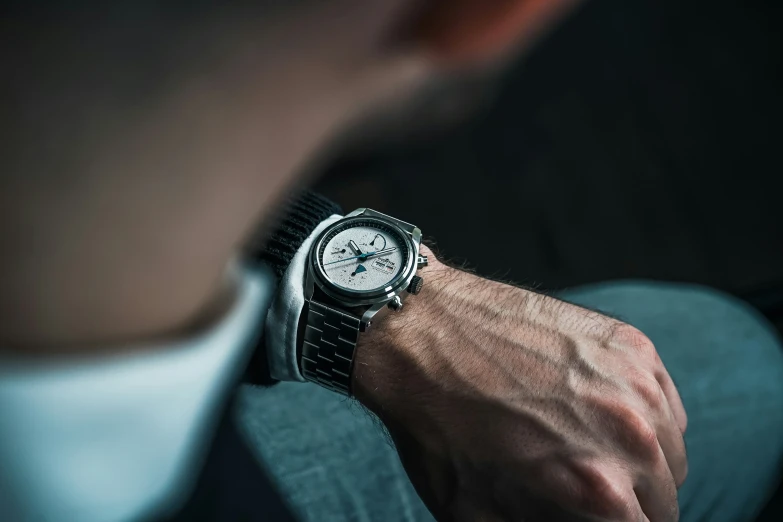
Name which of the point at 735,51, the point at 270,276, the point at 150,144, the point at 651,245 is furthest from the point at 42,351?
the point at 735,51

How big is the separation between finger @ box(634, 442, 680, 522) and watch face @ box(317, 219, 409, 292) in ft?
0.94

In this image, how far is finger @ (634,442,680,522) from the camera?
0.58 m

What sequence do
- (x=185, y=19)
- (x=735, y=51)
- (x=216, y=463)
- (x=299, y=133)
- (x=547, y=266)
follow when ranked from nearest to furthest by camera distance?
(x=185, y=19) → (x=299, y=133) → (x=216, y=463) → (x=547, y=266) → (x=735, y=51)

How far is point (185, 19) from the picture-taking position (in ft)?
0.88

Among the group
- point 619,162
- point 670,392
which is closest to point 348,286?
point 670,392

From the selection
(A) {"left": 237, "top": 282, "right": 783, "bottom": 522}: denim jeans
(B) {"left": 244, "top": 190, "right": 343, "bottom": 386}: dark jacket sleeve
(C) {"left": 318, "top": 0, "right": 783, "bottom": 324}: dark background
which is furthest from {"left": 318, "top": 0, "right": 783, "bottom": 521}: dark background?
(B) {"left": 244, "top": 190, "right": 343, "bottom": 386}: dark jacket sleeve

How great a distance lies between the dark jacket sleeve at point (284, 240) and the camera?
733 millimetres

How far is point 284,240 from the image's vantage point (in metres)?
0.75

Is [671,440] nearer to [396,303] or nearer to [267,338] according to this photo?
[396,303]

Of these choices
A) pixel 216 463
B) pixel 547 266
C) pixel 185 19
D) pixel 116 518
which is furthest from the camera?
pixel 547 266

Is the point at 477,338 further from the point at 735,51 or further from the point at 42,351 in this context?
the point at 735,51

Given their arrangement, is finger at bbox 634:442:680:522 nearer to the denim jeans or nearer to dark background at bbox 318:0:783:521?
the denim jeans

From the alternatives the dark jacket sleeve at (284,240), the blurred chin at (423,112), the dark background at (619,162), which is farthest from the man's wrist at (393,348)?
the blurred chin at (423,112)

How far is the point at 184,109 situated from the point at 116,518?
16.2 inches
